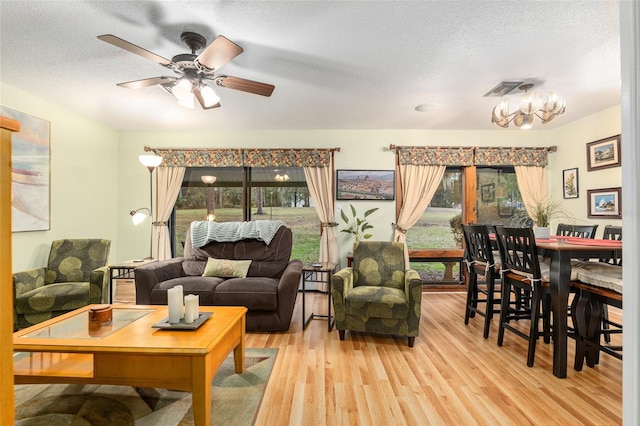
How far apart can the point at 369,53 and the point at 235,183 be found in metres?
3.19

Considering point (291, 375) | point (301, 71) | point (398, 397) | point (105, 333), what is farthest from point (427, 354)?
point (301, 71)

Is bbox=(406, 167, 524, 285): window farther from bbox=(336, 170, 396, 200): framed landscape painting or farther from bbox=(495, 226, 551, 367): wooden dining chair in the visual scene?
bbox=(495, 226, 551, 367): wooden dining chair

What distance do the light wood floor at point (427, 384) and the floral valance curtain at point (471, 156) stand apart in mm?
2701

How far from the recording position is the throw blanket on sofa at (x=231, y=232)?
12.7 feet

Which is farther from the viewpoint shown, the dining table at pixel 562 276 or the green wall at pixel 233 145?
the green wall at pixel 233 145

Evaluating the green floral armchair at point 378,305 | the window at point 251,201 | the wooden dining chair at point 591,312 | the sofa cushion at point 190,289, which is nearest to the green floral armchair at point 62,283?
the sofa cushion at point 190,289

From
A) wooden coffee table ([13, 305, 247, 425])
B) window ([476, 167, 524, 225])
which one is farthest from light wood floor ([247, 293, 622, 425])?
window ([476, 167, 524, 225])

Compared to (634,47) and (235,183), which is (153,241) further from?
(634,47)

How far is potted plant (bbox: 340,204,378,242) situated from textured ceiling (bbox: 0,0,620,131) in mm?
1561

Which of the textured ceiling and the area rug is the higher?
the textured ceiling

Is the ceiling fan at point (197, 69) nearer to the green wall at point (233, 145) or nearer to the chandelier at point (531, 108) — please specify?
the chandelier at point (531, 108)

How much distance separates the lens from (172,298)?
80.7 inches

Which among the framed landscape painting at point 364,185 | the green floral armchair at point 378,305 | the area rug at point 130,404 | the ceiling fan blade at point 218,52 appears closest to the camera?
the area rug at point 130,404

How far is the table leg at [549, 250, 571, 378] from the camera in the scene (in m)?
2.29
